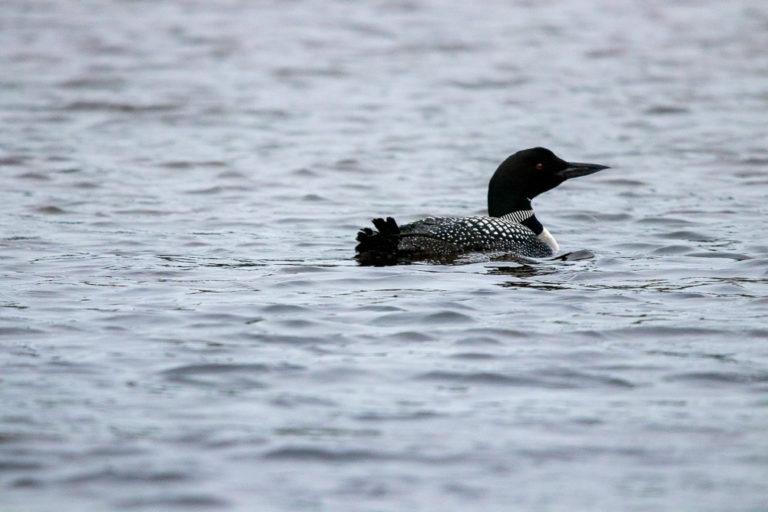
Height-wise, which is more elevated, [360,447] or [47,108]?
[47,108]

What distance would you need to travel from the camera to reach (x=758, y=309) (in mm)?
6914

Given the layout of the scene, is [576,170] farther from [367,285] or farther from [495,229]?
[367,285]

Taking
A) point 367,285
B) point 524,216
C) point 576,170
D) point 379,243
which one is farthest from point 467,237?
point 576,170

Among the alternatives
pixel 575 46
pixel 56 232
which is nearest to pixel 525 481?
pixel 56 232

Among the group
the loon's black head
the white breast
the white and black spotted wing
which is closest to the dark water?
the white and black spotted wing

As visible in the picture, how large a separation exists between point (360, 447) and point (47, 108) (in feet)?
33.8

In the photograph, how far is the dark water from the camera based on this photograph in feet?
15.4

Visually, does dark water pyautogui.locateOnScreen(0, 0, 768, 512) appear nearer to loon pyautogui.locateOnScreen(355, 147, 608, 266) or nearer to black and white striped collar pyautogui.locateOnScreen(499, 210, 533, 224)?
loon pyautogui.locateOnScreen(355, 147, 608, 266)

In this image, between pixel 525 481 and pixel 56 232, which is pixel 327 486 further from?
pixel 56 232

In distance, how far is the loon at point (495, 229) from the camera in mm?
8266

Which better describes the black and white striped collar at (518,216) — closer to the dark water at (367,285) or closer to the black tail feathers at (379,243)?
the dark water at (367,285)

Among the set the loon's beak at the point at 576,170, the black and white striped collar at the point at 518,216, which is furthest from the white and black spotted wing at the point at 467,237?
the loon's beak at the point at 576,170

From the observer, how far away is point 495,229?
8.61 m

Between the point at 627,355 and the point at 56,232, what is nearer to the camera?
the point at 627,355
